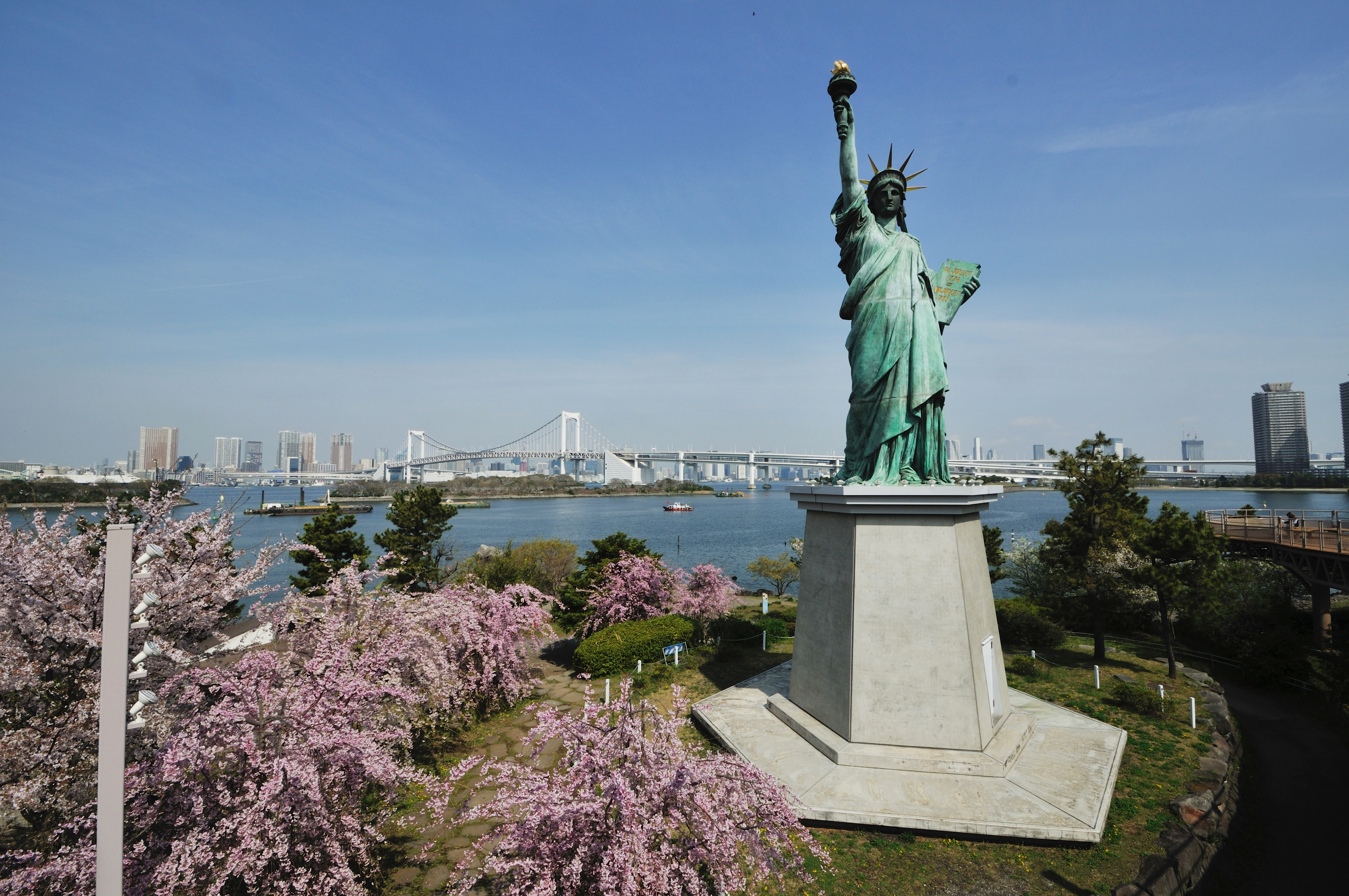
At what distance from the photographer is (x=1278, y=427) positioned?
107000 millimetres

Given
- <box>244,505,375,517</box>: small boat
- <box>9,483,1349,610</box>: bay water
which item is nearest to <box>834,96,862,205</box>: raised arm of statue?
<box>9,483,1349,610</box>: bay water

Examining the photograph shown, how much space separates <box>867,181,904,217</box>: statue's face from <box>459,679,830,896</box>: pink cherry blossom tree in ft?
28.3

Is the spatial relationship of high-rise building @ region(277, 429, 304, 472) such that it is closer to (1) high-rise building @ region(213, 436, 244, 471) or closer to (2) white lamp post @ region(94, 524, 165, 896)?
(1) high-rise building @ region(213, 436, 244, 471)

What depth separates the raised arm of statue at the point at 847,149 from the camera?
9.13 m

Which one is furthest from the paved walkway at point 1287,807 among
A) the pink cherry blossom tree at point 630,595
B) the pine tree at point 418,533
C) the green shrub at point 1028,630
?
the pine tree at point 418,533

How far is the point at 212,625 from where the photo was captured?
19.9 ft

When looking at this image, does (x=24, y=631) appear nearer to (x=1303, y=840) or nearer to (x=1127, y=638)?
(x=1303, y=840)

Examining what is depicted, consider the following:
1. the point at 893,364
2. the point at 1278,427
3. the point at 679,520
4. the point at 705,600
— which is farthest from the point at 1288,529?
the point at 1278,427

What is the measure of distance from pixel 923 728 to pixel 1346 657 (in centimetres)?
1014

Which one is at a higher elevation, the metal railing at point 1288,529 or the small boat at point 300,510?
the metal railing at point 1288,529

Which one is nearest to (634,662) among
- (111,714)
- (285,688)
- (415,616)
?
(415,616)

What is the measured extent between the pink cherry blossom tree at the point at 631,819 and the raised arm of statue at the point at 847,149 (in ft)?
27.6

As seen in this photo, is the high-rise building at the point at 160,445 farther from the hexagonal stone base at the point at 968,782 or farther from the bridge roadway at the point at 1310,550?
the bridge roadway at the point at 1310,550

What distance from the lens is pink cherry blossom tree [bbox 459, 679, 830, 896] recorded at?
13.9 feet
